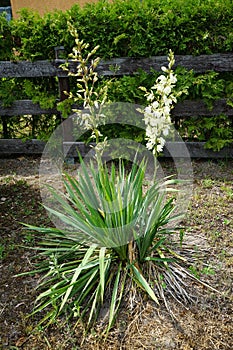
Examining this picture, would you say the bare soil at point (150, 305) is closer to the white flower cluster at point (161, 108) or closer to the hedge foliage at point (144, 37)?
the white flower cluster at point (161, 108)

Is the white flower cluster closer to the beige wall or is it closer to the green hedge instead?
the green hedge

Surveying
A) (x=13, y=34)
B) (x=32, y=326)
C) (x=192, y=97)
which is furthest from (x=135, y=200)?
(x=13, y=34)

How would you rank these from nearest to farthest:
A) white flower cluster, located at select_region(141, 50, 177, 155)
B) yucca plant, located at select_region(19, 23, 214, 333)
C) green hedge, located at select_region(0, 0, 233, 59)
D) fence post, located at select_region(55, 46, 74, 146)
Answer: white flower cluster, located at select_region(141, 50, 177, 155)
yucca plant, located at select_region(19, 23, 214, 333)
green hedge, located at select_region(0, 0, 233, 59)
fence post, located at select_region(55, 46, 74, 146)

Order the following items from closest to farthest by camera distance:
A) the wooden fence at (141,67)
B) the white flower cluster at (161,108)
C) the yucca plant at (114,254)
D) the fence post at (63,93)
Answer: the white flower cluster at (161,108)
the yucca plant at (114,254)
the wooden fence at (141,67)
the fence post at (63,93)

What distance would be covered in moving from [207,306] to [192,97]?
2.76 meters

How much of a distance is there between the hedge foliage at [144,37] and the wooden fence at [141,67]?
8 centimetres

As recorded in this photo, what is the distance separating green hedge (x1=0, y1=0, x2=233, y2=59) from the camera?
4477 millimetres

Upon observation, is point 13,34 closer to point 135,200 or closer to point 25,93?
point 25,93

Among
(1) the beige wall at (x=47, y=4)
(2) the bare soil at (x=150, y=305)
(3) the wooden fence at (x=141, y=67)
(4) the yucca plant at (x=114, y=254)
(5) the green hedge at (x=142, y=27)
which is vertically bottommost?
(2) the bare soil at (x=150, y=305)


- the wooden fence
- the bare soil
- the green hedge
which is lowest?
the bare soil

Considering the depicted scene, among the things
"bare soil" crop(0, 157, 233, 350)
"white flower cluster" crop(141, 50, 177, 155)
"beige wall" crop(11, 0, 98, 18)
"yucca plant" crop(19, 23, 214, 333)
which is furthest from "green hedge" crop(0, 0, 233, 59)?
"beige wall" crop(11, 0, 98, 18)

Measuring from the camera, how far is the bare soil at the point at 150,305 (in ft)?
8.43

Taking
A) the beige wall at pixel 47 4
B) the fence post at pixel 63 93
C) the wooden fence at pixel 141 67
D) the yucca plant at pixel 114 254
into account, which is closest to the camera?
the yucca plant at pixel 114 254

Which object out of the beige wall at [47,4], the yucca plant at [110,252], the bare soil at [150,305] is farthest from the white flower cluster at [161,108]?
the beige wall at [47,4]
